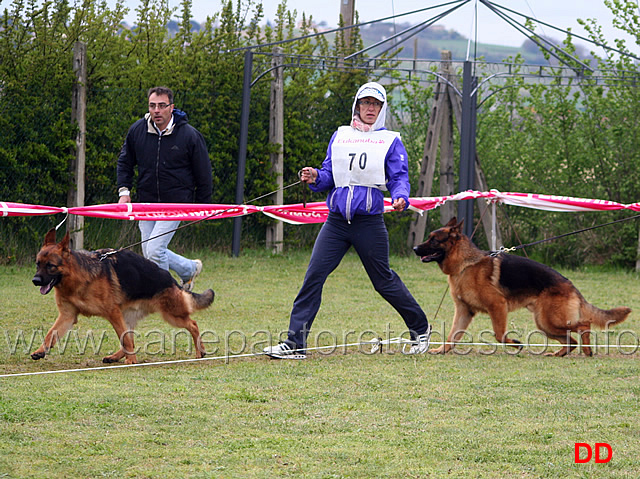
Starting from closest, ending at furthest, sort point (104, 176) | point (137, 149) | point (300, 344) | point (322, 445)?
point (322, 445)
point (300, 344)
point (137, 149)
point (104, 176)

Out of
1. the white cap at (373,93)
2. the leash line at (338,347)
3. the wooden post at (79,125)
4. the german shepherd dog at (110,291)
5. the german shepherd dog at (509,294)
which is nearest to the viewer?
the leash line at (338,347)

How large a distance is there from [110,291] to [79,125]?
600 centimetres

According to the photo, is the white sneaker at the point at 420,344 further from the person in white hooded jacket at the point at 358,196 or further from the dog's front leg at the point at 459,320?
the person in white hooded jacket at the point at 358,196

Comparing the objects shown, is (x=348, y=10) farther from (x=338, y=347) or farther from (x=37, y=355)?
(x=37, y=355)

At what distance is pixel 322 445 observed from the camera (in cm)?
441

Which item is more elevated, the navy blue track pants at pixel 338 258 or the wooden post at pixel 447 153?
the wooden post at pixel 447 153

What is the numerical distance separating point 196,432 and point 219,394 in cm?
87

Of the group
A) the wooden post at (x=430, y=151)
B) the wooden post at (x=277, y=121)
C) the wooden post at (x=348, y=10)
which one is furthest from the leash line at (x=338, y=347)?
the wooden post at (x=348, y=10)

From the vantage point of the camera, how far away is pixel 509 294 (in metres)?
7.41

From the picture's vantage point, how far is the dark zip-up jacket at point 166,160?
7973mm

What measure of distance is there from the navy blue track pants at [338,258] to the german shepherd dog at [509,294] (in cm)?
71

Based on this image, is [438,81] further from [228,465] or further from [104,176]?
[228,465]

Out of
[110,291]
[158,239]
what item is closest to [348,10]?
[158,239]

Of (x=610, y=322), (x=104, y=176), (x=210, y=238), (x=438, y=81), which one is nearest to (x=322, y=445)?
(x=610, y=322)
